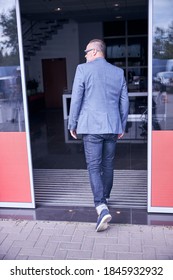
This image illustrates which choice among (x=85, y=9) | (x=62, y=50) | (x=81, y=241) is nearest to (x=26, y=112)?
(x=81, y=241)

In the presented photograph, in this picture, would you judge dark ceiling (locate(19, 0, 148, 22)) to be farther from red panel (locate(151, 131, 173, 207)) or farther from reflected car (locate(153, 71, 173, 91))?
red panel (locate(151, 131, 173, 207))

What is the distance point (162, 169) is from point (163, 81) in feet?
2.79

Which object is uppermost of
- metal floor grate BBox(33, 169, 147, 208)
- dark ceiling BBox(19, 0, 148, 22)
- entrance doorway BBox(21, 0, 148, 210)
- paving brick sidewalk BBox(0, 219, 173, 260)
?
dark ceiling BBox(19, 0, 148, 22)

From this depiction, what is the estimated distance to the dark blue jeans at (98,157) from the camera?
9.35ft

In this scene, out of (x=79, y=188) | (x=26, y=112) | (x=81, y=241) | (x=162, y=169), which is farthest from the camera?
(x=79, y=188)

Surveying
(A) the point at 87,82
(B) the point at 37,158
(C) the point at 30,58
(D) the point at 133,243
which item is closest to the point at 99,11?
(C) the point at 30,58

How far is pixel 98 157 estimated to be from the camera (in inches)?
113

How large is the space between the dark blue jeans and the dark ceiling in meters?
5.35

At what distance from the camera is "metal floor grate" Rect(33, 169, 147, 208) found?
3533 millimetres

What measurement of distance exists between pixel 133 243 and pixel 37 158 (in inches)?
114

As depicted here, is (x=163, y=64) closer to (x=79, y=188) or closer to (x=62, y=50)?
(x=79, y=188)

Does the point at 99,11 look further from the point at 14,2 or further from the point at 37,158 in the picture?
the point at 14,2

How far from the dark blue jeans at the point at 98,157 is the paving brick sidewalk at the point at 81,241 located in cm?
34

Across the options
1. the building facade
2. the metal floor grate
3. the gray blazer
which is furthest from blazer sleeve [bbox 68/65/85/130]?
the metal floor grate
